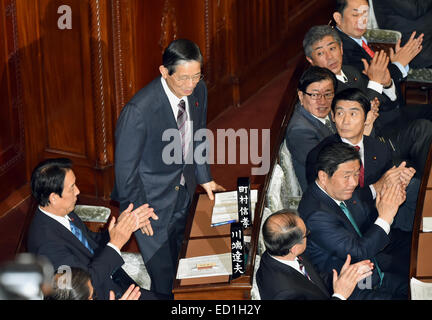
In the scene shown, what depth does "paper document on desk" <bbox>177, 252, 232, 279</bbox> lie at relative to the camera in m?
3.31

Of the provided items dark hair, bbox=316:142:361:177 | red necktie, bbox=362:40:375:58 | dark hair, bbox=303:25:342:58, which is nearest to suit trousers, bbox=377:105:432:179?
red necktie, bbox=362:40:375:58

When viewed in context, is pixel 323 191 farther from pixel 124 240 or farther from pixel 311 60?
pixel 311 60

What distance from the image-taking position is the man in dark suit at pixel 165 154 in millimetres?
3756

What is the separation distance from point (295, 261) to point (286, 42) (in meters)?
4.00

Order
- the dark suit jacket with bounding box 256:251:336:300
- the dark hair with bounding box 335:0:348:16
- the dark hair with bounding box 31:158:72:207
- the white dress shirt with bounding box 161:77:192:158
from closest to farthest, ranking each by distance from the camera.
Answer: the dark suit jacket with bounding box 256:251:336:300 < the dark hair with bounding box 31:158:72:207 < the white dress shirt with bounding box 161:77:192:158 < the dark hair with bounding box 335:0:348:16

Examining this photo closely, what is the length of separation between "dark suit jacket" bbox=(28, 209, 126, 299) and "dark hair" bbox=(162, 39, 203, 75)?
90cm

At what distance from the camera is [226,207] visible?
387cm

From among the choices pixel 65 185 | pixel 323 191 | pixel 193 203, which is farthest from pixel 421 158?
pixel 65 185

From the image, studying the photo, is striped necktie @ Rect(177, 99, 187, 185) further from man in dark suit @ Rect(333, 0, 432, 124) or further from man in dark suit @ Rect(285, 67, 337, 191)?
man in dark suit @ Rect(333, 0, 432, 124)

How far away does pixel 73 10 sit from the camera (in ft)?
16.5

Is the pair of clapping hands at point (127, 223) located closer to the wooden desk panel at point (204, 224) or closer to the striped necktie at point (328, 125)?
the wooden desk panel at point (204, 224)

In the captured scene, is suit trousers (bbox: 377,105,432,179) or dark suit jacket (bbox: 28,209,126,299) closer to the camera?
dark suit jacket (bbox: 28,209,126,299)

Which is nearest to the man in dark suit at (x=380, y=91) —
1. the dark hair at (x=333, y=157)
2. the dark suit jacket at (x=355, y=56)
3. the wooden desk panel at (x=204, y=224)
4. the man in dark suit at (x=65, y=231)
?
the dark suit jacket at (x=355, y=56)

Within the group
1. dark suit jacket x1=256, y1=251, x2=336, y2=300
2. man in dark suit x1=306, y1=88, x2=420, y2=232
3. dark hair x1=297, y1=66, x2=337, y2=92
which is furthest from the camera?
dark hair x1=297, y1=66, x2=337, y2=92
